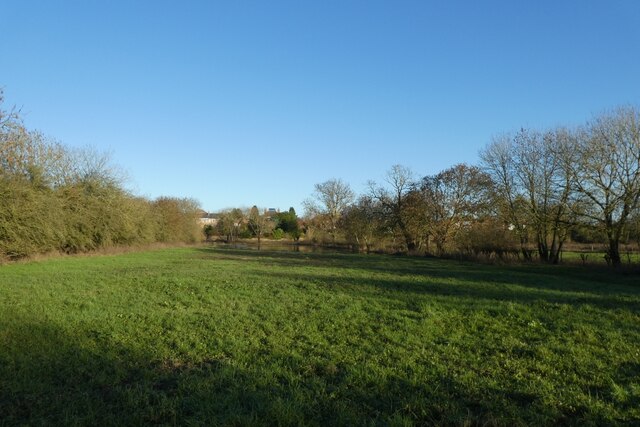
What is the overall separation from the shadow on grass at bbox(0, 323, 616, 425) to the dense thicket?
21563 millimetres

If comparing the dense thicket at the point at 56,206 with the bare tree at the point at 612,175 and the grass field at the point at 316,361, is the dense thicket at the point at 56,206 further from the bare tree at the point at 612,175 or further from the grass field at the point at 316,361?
the bare tree at the point at 612,175

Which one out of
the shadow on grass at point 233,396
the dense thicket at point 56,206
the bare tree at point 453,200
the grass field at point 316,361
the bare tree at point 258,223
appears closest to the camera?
the shadow on grass at point 233,396

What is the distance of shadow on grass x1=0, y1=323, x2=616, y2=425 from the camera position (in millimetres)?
4273

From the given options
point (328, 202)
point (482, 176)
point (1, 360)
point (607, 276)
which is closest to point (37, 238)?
point (1, 360)

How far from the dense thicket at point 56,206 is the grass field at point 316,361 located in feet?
49.4

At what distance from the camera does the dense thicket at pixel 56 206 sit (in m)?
23.1

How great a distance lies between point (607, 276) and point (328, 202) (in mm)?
50654

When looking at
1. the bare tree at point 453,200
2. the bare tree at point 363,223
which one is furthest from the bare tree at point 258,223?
the bare tree at point 453,200

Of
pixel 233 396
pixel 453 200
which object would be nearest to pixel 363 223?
pixel 453 200

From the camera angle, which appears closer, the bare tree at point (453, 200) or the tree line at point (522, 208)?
the tree line at point (522, 208)

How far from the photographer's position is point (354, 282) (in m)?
16.5

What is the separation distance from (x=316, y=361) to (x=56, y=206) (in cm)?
2795

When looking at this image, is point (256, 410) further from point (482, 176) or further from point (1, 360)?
point (482, 176)

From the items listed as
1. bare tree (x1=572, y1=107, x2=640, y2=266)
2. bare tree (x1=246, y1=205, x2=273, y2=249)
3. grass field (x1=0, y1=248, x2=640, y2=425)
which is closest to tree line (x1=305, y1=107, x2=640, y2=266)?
bare tree (x1=572, y1=107, x2=640, y2=266)
